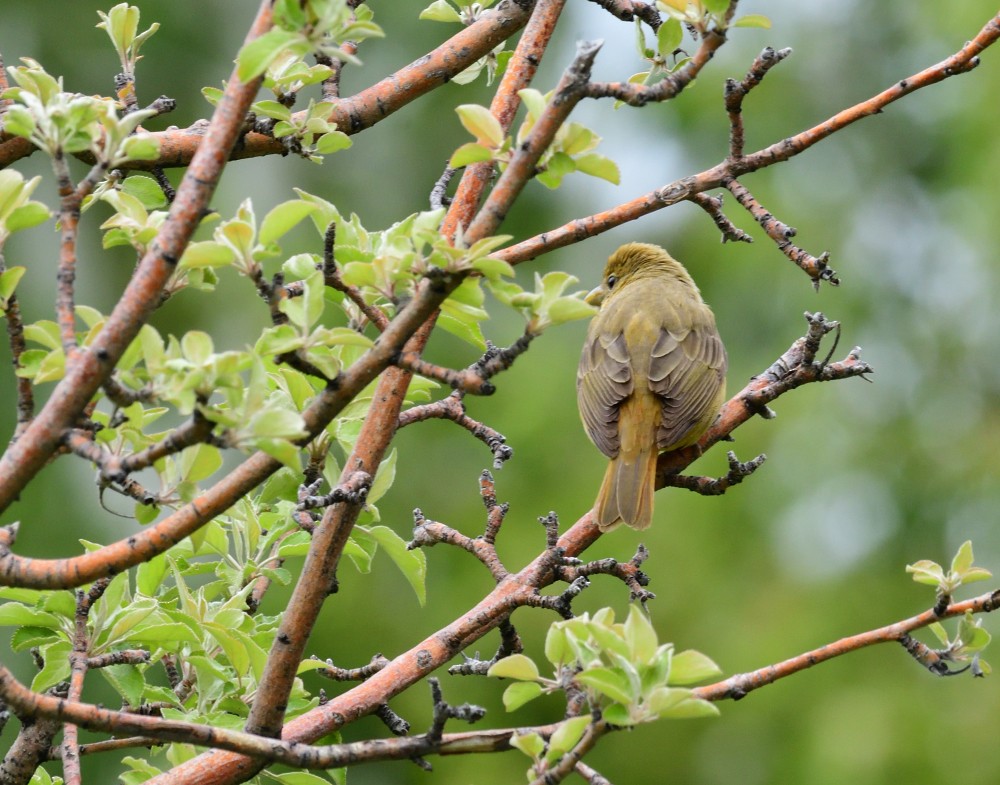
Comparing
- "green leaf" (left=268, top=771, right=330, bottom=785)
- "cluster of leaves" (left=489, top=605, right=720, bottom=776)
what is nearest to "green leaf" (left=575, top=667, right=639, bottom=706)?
"cluster of leaves" (left=489, top=605, right=720, bottom=776)

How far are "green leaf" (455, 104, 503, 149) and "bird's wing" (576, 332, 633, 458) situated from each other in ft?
9.04

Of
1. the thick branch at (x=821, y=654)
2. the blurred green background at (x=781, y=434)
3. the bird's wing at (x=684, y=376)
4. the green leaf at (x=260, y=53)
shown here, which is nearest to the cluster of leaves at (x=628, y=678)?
the thick branch at (x=821, y=654)

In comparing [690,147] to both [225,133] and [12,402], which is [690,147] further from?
[225,133]

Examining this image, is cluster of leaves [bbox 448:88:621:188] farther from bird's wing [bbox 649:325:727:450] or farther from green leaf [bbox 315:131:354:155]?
bird's wing [bbox 649:325:727:450]

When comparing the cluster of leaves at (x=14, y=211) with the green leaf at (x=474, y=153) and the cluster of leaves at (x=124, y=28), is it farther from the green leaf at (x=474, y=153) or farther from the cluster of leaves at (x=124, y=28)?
the cluster of leaves at (x=124, y=28)

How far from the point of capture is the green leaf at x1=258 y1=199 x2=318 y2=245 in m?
2.13

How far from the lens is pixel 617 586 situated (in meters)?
9.47

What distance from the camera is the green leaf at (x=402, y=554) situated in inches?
110

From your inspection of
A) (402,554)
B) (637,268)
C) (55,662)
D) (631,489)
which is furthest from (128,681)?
(637,268)

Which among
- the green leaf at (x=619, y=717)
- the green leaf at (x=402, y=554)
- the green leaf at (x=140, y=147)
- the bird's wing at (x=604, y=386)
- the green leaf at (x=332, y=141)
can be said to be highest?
the bird's wing at (x=604, y=386)

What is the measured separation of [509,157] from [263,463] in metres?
0.67

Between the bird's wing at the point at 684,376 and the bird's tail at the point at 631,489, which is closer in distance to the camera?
the bird's tail at the point at 631,489

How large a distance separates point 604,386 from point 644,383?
0.18 m

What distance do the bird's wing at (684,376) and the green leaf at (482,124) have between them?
269 centimetres
